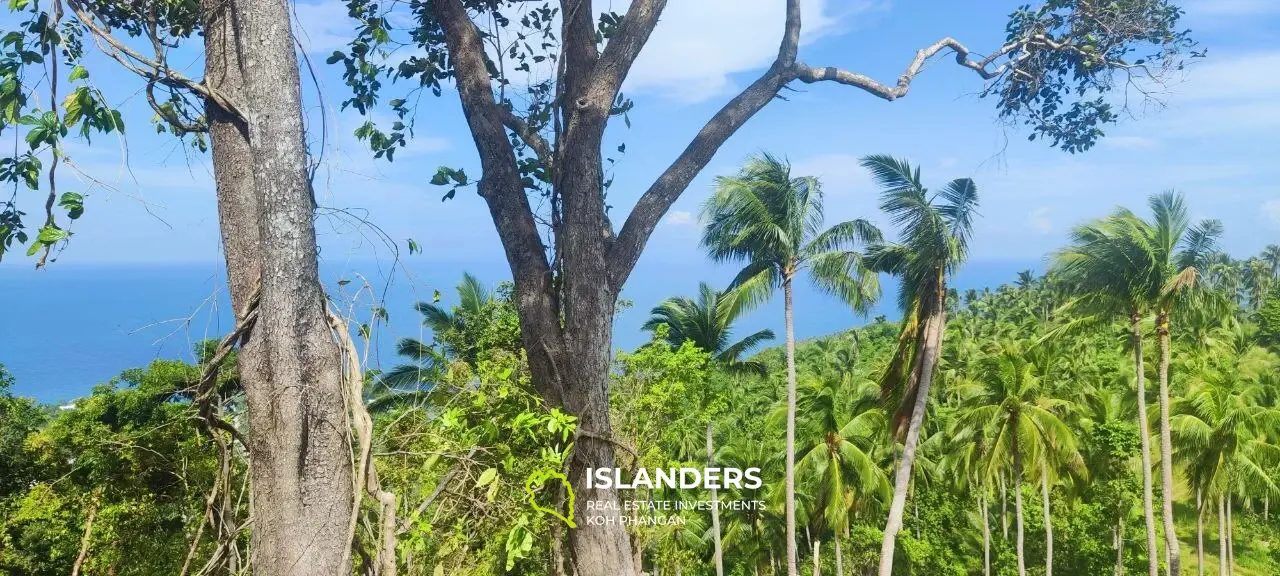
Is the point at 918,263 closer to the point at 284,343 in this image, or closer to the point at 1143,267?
the point at 1143,267

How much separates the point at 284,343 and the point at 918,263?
10950 mm

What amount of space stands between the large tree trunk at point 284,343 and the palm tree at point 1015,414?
17.0m

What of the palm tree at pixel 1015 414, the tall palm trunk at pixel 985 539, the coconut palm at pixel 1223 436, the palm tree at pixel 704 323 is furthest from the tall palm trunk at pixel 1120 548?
the palm tree at pixel 704 323

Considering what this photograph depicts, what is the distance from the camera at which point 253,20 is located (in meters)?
2.32

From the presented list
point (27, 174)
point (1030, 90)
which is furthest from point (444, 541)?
point (1030, 90)

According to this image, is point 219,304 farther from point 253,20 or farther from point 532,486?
point 532,486

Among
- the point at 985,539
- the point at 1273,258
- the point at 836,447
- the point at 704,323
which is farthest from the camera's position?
the point at 1273,258

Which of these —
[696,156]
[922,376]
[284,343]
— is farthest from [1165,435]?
[284,343]

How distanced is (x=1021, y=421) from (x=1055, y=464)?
3161mm

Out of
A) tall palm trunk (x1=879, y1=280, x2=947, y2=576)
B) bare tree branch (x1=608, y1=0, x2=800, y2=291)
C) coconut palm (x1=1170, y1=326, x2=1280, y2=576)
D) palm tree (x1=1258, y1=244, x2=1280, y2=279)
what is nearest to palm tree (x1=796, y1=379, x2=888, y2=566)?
tall palm trunk (x1=879, y1=280, x2=947, y2=576)

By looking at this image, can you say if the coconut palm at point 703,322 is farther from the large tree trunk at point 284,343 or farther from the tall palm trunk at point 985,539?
the large tree trunk at point 284,343

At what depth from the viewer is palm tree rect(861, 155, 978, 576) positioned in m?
11.6

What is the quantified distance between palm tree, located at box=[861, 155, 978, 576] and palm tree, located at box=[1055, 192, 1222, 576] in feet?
8.42

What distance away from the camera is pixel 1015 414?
17062mm
